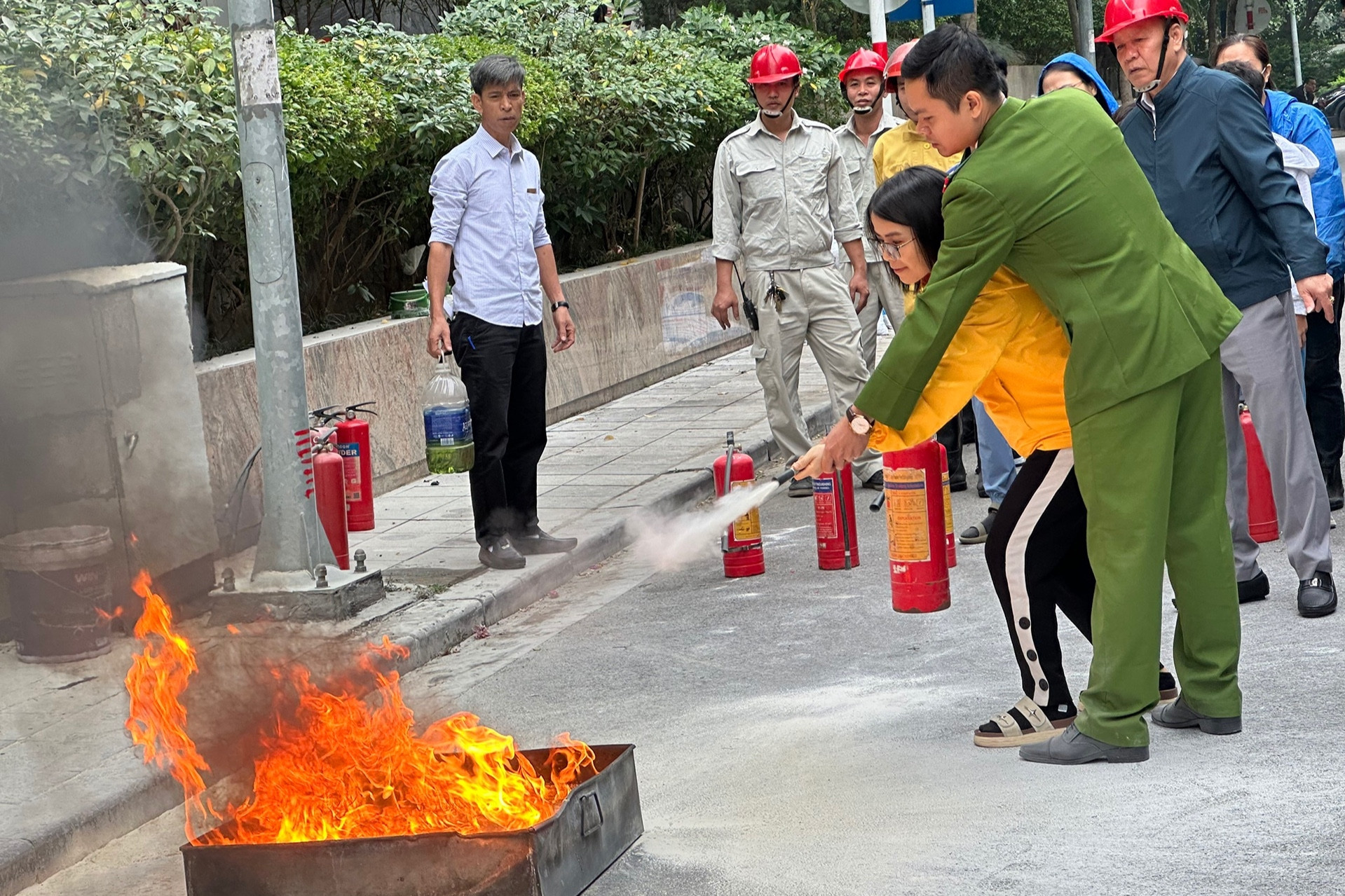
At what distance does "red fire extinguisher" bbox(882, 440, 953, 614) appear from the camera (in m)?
5.12

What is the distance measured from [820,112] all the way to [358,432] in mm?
9761

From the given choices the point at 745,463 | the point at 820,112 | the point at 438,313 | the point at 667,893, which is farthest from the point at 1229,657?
the point at 820,112

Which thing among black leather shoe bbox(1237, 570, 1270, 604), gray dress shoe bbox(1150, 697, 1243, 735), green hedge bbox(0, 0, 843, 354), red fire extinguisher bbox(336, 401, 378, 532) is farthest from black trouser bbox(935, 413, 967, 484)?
gray dress shoe bbox(1150, 697, 1243, 735)

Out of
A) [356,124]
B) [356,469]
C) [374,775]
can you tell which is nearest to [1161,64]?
[374,775]

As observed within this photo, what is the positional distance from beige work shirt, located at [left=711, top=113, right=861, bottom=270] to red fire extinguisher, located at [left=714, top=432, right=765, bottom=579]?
157 centimetres

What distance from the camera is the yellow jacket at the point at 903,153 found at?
8.15m

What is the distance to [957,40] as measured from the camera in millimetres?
4320

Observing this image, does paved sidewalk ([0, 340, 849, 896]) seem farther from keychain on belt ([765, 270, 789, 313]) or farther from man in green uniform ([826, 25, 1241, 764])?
man in green uniform ([826, 25, 1241, 764])

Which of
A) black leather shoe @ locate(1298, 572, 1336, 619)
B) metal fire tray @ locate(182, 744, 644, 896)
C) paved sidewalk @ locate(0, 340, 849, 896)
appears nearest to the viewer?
metal fire tray @ locate(182, 744, 644, 896)

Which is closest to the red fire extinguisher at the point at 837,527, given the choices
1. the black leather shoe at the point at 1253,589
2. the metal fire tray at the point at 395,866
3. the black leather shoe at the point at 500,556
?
the black leather shoe at the point at 500,556

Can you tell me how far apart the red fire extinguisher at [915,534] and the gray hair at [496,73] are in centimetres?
294

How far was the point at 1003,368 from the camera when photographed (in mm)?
4484

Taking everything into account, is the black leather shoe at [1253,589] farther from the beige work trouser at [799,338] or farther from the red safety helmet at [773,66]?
the red safety helmet at [773,66]

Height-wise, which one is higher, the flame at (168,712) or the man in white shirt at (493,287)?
the man in white shirt at (493,287)
